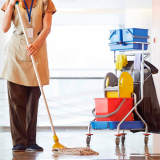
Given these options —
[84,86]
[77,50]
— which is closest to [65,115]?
[84,86]

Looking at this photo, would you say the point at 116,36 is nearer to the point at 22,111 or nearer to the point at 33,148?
the point at 22,111

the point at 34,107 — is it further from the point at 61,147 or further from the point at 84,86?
the point at 84,86

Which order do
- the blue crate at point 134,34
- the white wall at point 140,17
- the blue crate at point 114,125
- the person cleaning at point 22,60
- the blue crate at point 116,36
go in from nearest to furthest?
1. the person cleaning at point 22,60
2. the blue crate at point 114,125
3. the blue crate at point 134,34
4. the blue crate at point 116,36
5. the white wall at point 140,17

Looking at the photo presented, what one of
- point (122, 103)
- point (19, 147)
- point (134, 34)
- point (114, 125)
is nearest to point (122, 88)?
point (122, 103)

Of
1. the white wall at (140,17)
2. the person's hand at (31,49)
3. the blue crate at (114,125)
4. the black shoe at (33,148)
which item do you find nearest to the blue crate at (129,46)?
the blue crate at (114,125)

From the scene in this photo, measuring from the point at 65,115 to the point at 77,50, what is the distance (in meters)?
5.47

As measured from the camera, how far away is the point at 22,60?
244cm

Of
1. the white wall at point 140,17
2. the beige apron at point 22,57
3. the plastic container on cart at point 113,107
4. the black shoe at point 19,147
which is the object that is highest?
the white wall at point 140,17

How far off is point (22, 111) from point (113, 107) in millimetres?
976

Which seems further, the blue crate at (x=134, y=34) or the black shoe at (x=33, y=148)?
the blue crate at (x=134, y=34)

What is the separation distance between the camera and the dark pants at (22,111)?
7.92 ft

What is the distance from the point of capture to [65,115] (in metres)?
5.57

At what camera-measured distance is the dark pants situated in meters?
2.41

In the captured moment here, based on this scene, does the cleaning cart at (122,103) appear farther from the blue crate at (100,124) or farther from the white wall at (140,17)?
the white wall at (140,17)
